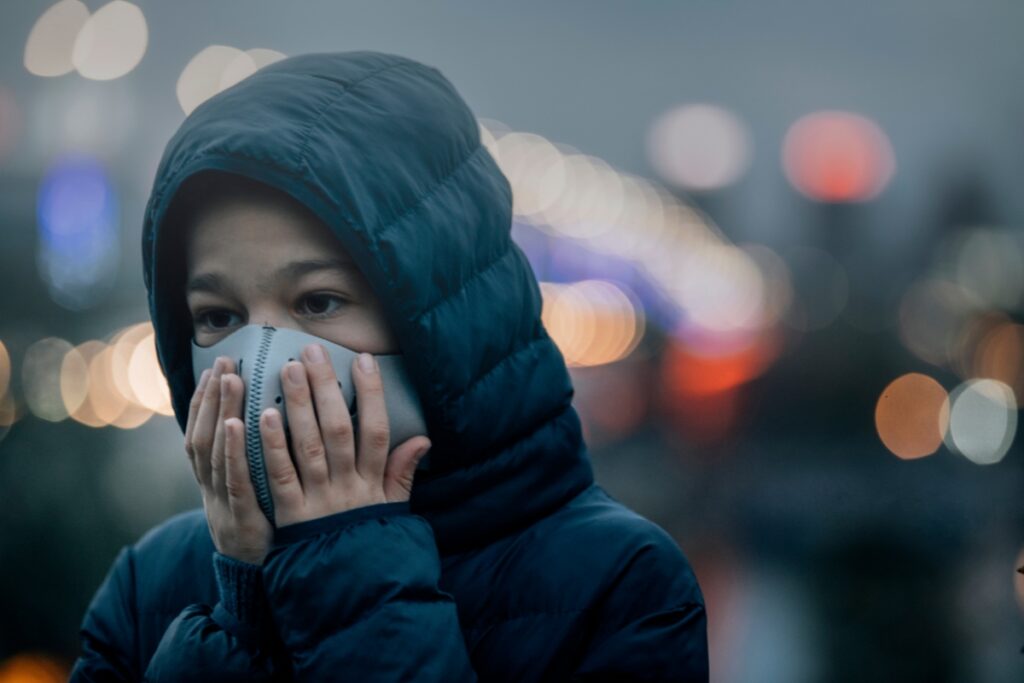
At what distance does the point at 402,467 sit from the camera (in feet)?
6.69

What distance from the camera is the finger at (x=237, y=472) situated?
1.93m

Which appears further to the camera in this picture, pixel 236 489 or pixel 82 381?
pixel 82 381

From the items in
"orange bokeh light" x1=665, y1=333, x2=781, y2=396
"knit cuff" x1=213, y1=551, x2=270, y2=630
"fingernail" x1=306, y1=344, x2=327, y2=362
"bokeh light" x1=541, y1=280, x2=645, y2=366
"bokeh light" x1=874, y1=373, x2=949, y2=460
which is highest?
"fingernail" x1=306, y1=344, x2=327, y2=362

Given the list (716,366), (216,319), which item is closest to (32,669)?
(216,319)

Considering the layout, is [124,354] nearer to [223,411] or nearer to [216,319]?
[216,319]

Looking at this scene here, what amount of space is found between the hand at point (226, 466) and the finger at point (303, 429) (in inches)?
3.3

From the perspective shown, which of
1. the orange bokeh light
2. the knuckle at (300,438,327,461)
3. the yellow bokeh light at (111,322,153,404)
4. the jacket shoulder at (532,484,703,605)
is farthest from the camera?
the orange bokeh light

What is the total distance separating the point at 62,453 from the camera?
9227 mm

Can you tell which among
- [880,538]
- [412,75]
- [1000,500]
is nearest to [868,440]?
[1000,500]

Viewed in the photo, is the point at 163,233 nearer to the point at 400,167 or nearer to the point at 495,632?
the point at 400,167

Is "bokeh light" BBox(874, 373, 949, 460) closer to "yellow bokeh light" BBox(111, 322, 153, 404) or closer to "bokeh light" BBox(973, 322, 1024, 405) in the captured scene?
"bokeh light" BBox(973, 322, 1024, 405)

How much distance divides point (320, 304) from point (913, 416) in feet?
188

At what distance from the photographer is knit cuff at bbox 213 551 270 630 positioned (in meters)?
1.95

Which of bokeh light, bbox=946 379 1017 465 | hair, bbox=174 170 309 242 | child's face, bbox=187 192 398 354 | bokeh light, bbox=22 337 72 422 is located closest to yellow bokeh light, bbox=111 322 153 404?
bokeh light, bbox=22 337 72 422
